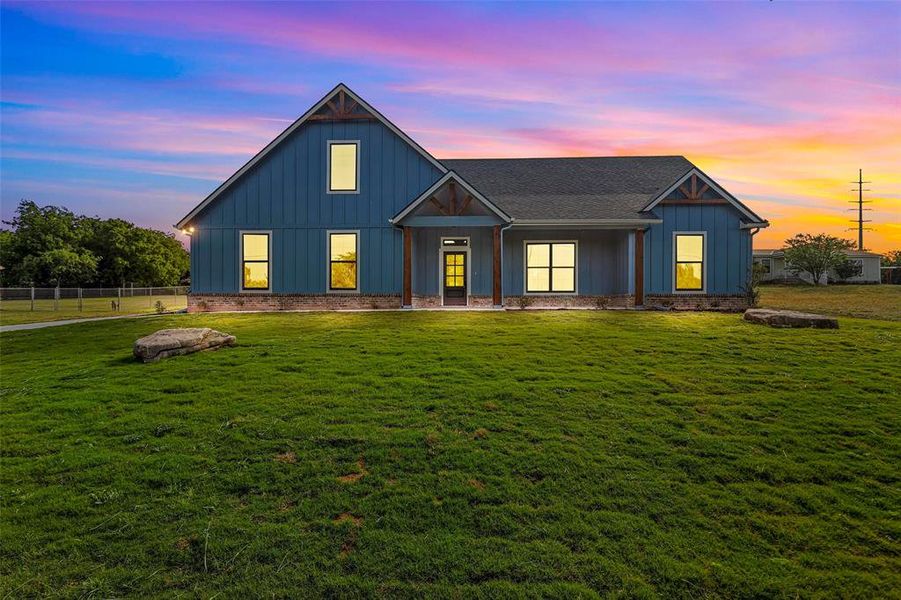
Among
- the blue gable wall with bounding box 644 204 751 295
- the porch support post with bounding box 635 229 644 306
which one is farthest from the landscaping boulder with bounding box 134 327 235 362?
the blue gable wall with bounding box 644 204 751 295

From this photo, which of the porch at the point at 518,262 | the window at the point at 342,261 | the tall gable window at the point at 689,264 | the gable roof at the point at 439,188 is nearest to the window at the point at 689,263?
the tall gable window at the point at 689,264

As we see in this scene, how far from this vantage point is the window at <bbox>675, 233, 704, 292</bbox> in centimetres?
1770

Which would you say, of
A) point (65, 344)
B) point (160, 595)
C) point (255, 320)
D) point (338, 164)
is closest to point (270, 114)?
point (338, 164)

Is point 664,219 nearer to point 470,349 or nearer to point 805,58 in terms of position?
point 805,58

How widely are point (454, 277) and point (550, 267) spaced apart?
4.02m

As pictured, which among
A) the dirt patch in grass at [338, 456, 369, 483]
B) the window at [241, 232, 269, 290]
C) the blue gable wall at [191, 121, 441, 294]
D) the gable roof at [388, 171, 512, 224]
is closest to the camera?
the dirt patch in grass at [338, 456, 369, 483]

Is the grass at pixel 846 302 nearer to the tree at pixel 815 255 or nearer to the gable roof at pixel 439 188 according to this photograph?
the tree at pixel 815 255

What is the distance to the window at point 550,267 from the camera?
18.8 m

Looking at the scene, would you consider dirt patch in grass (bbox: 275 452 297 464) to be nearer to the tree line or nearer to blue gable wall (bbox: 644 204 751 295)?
blue gable wall (bbox: 644 204 751 295)

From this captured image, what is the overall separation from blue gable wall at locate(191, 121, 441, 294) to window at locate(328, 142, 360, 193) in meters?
0.23

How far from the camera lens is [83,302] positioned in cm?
3553

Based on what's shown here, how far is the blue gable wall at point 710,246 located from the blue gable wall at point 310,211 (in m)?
9.00

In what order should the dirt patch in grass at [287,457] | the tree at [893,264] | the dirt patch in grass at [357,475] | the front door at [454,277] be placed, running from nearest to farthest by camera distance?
the dirt patch in grass at [357,475]
the dirt patch in grass at [287,457]
the front door at [454,277]
the tree at [893,264]

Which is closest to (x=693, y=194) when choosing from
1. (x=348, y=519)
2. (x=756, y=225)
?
(x=756, y=225)
